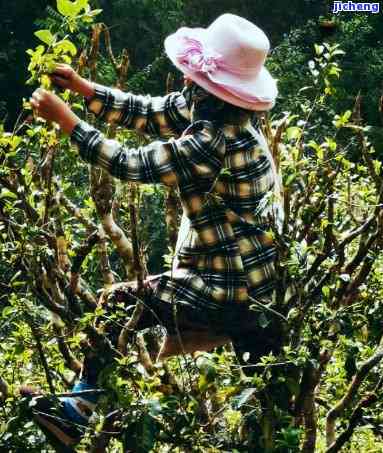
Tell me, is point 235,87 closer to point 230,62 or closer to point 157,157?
point 230,62

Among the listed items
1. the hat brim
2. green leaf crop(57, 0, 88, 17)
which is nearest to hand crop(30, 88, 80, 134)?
green leaf crop(57, 0, 88, 17)

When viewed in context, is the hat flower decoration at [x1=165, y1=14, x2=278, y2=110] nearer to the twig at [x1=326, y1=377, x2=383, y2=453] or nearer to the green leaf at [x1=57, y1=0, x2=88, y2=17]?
the green leaf at [x1=57, y1=0, x2=88, y2=17]

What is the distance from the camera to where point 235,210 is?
1979 mm

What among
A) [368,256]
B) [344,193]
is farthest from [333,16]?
[368,256]

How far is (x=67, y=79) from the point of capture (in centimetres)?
194

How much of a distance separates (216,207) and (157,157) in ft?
0.63

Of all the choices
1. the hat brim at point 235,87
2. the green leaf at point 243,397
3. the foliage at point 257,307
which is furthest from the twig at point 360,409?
the hat brim at point 235,87

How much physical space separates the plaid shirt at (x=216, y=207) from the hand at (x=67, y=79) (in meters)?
0.15

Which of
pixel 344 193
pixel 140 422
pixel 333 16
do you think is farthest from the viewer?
pixel 333 16

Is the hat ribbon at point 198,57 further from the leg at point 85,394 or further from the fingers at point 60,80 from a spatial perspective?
the leg at point 85,394

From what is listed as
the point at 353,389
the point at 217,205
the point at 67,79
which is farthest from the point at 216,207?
the point at 353,389

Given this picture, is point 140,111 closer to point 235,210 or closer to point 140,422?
point 235,210

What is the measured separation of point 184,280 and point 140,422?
0.56 m

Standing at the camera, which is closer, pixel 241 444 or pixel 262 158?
pixel 241 444
